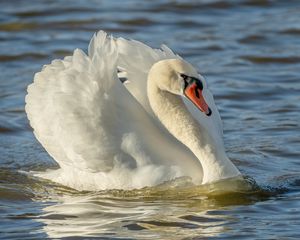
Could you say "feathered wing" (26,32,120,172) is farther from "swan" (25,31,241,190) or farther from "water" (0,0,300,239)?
"water" (0,0,300,239)

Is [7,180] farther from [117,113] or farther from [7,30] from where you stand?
[7,30]

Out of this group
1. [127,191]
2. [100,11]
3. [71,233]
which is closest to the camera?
[71,233]

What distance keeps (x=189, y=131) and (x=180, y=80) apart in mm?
489

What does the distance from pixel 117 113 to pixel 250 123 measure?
10.3 ft

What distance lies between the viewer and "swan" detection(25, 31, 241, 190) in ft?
31.6

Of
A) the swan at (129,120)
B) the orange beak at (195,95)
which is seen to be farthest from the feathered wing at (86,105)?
the orange beak at (195,95)

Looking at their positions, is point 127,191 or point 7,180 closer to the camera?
point 127,191

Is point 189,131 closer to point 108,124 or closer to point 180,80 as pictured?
point 180,80

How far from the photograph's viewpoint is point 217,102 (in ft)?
44.8

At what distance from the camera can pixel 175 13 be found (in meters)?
18.8

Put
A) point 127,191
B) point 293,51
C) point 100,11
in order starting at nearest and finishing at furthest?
point 127,191
point 293,51
point 100,11

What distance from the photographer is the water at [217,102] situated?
884 centimetres

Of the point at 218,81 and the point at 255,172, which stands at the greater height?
the point at 218,81

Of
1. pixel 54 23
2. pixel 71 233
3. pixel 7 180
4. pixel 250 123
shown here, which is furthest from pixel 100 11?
pixel 71 233
